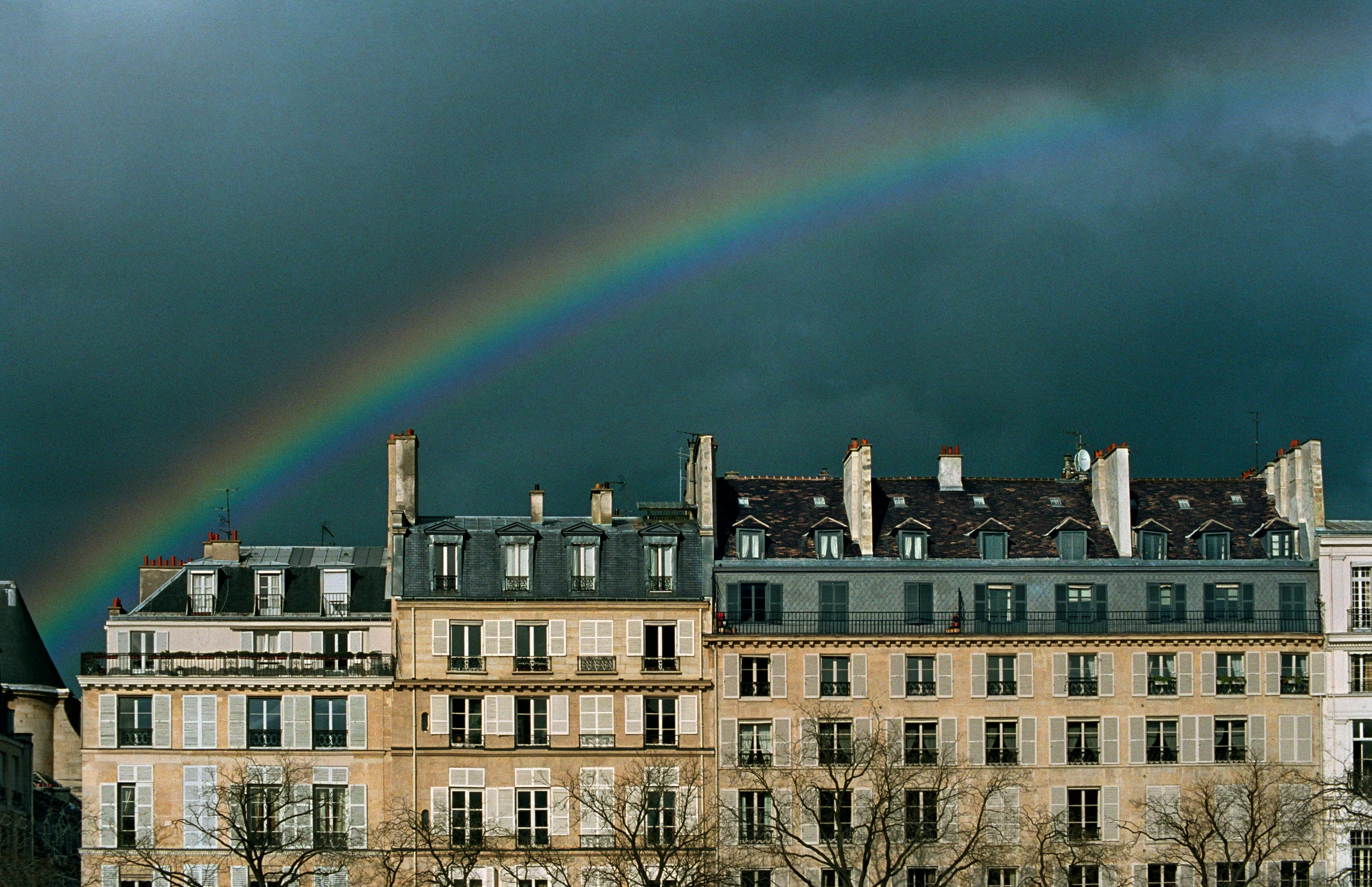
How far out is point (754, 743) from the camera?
295 feet

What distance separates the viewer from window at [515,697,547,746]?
90.0 metres

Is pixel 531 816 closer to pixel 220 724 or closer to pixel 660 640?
pixel 660 640

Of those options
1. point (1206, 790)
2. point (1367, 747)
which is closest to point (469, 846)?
point (1206, 790)

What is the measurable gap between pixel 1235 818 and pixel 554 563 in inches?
1147

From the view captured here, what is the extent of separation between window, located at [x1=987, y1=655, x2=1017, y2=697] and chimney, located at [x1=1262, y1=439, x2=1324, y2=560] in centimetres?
1338

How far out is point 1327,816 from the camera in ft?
289

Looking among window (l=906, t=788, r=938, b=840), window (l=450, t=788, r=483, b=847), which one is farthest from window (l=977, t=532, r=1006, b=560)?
window (l=450, t=788, r=483, b=847)

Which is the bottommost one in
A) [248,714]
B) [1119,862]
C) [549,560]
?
[1119,862]

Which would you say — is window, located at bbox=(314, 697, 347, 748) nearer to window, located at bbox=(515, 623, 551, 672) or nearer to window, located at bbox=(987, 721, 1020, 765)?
window, located at bbox=(515, 623, 551, 672)

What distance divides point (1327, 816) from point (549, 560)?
3271cm

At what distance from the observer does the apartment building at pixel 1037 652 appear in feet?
293

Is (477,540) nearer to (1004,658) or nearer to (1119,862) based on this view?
(1004,658)

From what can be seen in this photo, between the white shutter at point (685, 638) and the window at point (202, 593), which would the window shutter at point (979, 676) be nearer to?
the white shutter at point (685, 638)

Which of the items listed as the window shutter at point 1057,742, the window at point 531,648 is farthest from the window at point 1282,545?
the window at point 531,648
